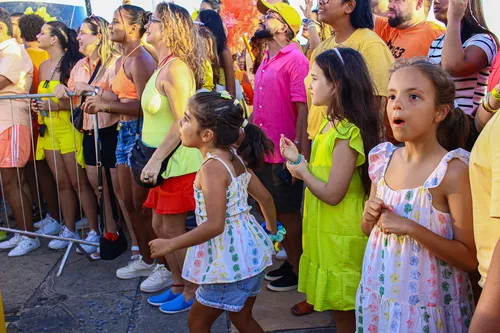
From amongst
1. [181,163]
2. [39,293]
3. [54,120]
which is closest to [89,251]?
[39,293]

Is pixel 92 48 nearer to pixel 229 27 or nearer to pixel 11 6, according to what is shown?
pixel 229 27

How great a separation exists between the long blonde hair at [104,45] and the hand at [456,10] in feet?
9.49

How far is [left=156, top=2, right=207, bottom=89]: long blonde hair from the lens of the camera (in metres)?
3.43

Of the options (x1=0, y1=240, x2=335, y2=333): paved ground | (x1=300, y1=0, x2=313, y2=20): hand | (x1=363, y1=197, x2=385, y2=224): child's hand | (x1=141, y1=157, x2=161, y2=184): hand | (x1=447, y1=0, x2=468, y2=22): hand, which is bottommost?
(x1=0, y1=240, x2=335, y2=333): paved ground

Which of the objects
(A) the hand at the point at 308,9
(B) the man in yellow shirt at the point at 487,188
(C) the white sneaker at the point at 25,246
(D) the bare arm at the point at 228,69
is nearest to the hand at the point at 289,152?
(B) the man in yellow shirt at the point at 487,188

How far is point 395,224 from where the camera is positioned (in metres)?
1.97

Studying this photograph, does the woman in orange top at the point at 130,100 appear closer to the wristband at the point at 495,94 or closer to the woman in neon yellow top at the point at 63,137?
the woman in neon yellow top at the point at 63,137

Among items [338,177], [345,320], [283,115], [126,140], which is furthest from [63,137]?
[345,320]

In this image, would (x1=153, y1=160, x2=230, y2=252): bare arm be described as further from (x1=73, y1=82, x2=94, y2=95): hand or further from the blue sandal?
(x1=73, y1=82, x2=94, y2=95): hand

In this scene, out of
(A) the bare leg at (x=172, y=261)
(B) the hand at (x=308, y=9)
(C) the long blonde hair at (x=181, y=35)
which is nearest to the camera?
(C) the long blonde hair at (x=181, y=35)

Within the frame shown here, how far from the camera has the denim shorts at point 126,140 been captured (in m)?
3.87

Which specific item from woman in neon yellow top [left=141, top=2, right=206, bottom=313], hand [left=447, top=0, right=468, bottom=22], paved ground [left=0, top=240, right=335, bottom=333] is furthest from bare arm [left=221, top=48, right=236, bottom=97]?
hand [left=447, top=0, right=468, bottom=22]

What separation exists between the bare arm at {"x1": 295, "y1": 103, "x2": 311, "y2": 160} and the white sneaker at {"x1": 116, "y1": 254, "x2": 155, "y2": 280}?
5.41 ft

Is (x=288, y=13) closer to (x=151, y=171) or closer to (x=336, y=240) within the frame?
(x=151, y=171)
